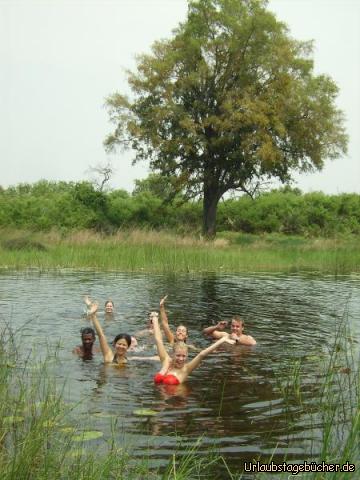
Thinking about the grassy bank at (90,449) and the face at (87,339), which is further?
the face at (87,339)

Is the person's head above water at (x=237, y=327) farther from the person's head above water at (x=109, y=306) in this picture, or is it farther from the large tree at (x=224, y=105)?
the large tree at (x=224, y=105)

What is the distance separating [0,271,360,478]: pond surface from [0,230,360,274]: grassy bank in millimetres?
2028

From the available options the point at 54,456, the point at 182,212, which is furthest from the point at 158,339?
the point at 182,212

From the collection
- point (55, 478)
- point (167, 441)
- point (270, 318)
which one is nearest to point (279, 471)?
point (167, 441)

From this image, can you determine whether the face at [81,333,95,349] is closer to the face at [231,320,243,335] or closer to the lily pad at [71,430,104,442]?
the face at [231,320,243,335]

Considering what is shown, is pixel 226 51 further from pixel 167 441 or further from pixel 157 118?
pixel 167 441

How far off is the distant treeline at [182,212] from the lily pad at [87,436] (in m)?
35.7

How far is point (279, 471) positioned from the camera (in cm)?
623

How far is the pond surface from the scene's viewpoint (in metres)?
7.48

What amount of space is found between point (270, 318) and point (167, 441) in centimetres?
978

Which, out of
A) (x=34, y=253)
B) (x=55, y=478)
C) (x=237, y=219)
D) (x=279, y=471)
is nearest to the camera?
(x=55, y=478)

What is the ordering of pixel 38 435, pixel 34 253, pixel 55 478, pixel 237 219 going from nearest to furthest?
pixel 55 478 < pixel 38 435 < pixel 34 253 < pixel 237 219

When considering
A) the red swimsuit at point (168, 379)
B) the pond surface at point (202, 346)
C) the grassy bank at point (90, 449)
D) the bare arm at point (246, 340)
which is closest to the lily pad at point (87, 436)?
the grassy bank at point (90, 449)

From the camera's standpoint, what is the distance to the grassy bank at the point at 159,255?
26.9 meters
